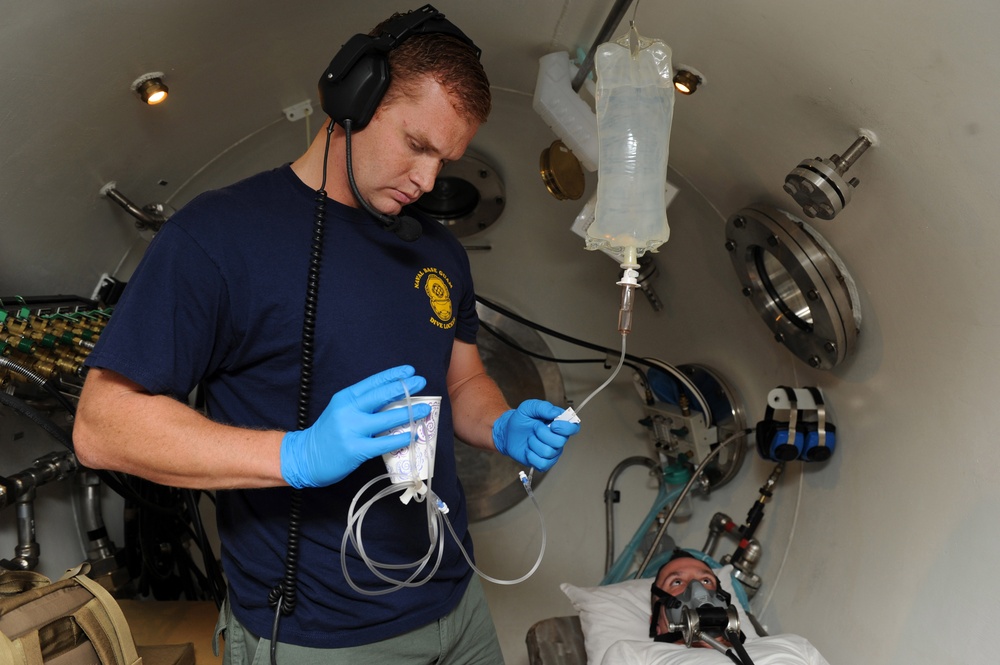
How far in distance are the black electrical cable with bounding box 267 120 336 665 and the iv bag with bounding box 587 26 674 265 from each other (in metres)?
0.44

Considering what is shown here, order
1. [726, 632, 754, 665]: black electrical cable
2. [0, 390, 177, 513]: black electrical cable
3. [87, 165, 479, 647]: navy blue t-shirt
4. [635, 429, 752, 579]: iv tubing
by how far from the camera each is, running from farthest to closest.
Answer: [635, 429, 752, 579]: iv tubing < [726, 632, 754, 665]: black electrical cable < [0, 390, 177, 513]: black electrical cable < [87, 165, 479, 647]: navy blue t-shirt

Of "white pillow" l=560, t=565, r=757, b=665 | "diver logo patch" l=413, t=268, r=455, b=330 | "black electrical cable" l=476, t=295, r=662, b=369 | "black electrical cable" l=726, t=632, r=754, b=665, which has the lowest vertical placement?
Result: "white pillow" l=560, t=565, r=757, b=665

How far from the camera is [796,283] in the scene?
178 cm

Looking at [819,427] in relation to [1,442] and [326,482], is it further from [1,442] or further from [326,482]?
[1,442]

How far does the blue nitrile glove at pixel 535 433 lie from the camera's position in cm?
132

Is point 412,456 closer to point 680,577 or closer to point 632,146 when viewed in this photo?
point 632,146

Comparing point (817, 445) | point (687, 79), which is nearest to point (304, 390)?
point (687, 79)

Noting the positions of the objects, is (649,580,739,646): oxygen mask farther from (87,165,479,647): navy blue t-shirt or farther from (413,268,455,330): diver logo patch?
(413,268,455,330): diver logo patch

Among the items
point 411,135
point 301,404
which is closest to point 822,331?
point 411,135

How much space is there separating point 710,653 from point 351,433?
1192 millimetres

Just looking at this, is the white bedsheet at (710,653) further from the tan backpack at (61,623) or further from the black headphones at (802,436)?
the tan backpack at (61,623)

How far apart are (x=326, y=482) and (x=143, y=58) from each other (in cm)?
102

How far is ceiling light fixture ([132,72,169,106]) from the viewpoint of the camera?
1600mm

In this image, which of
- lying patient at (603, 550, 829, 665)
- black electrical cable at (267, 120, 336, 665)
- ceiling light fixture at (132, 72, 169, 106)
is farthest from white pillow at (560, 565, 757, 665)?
ceiling light fixture at (132, 72, 169, 106)
